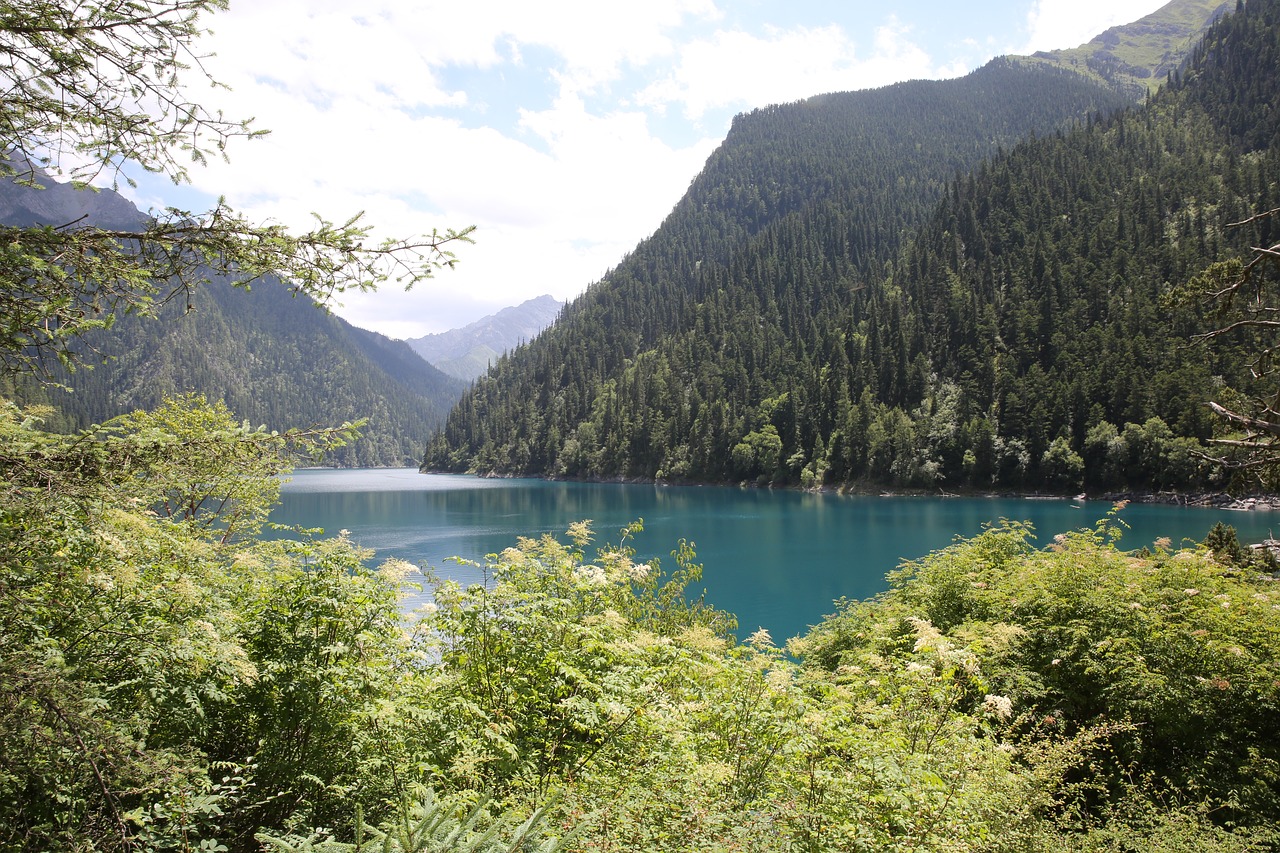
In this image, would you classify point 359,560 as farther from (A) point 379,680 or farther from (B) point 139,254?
(B) point 139,254

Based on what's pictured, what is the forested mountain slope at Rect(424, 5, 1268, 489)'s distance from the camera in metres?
75.1

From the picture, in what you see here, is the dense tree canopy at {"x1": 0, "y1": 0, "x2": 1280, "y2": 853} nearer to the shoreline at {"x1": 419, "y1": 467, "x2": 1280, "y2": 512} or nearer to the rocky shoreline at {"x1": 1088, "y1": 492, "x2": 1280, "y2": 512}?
the shoreline at {"x1": 419, "y1": 467, "x2": 1280, "y2": 512}

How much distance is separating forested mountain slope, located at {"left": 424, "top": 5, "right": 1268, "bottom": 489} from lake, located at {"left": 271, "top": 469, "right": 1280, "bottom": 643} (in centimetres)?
867

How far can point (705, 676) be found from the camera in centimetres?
810

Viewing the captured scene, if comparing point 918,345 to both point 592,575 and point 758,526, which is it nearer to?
point 758,526

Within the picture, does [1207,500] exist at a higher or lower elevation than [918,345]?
lower

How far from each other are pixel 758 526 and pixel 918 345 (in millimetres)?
56724

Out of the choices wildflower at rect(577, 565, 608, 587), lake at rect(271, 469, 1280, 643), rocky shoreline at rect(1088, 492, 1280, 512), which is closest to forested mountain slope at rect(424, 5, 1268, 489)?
rocky shoreline at rect(1088, 492, 1280, 512)

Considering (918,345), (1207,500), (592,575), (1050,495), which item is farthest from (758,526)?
(918,345)

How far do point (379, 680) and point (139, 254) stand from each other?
3.77 meters

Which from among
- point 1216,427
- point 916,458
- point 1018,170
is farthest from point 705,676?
point 1018,170

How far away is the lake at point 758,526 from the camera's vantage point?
32062 mm

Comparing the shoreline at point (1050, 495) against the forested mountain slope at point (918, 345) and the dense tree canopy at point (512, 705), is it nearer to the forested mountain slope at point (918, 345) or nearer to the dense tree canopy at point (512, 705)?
the forested mountain slope at point (918, 345)

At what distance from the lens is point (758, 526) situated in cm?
5459
